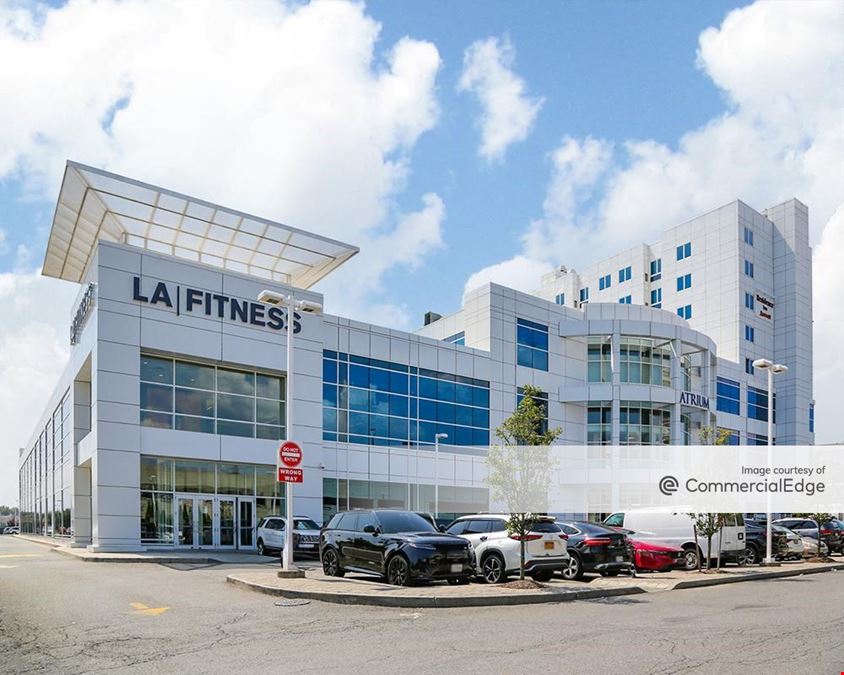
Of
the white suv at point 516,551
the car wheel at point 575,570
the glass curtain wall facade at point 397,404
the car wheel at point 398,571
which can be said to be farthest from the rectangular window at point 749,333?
the car wheel at point 398,571

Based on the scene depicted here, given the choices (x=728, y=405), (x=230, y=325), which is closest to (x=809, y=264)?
(x=728, y=405)

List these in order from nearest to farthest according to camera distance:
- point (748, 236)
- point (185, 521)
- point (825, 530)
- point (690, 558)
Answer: point (690, 558) < point (185, 521) < point (825, 530) < point (748, 236)

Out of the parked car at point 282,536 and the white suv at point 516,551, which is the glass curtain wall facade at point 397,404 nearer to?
the parked car at point 282,536

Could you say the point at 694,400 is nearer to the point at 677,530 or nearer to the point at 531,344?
the point at 531,344

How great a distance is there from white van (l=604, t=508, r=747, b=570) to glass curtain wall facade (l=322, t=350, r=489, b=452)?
633 inches

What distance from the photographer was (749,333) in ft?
228

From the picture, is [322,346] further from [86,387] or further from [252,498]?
[86,387]

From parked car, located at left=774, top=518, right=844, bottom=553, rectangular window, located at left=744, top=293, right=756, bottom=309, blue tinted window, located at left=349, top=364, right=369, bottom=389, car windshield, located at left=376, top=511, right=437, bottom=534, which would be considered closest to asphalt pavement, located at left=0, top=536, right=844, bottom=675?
car windshield, located at left=376, top=511, right=437, bottom=534

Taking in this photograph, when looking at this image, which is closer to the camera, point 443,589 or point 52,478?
point 443,589

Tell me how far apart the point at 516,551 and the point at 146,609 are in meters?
8.26

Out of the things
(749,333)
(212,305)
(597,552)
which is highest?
(749,333)

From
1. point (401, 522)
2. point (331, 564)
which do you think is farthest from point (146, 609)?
point (401, 522)

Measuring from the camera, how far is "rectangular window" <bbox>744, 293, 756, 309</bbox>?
69.9 metres

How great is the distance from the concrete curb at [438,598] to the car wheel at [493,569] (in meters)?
2.67
